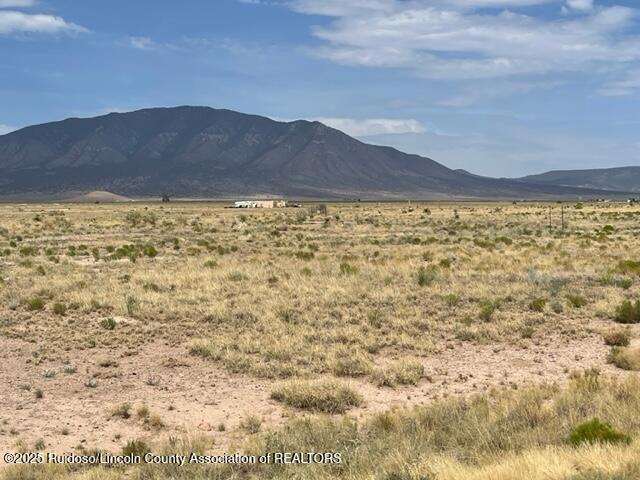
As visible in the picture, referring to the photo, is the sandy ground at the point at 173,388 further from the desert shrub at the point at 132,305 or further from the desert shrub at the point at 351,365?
the desert shrub at the point at 132,305

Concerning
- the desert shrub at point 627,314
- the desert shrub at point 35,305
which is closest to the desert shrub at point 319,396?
the desert shrub at point 627,314

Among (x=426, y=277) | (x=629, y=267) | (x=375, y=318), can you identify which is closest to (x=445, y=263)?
(x=426, y=277)

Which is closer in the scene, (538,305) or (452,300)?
(538,305)

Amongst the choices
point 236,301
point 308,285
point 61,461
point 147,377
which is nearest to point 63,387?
point 147,377

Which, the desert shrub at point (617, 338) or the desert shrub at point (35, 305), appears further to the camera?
the desert shrub at point (35, 305)

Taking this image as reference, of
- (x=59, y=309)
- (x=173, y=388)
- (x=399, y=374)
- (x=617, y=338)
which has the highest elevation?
(x=59, y=309)

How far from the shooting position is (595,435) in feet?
24.2

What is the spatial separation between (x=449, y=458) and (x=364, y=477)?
0.92 meters

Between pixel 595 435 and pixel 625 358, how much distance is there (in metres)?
5.72

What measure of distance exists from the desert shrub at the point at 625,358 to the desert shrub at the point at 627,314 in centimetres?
311

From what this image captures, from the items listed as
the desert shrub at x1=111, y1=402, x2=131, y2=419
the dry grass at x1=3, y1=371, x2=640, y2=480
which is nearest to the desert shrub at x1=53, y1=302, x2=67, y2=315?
the desert shrub at x1=111, y1=402, x2=131, y2=419

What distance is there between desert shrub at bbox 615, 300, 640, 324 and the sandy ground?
1739mm

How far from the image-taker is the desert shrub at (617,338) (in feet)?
46.0

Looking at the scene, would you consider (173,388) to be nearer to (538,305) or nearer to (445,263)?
(538,305)
